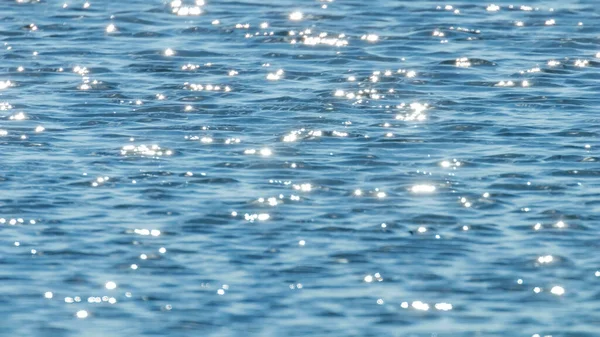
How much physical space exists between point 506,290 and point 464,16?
1246 centimetres

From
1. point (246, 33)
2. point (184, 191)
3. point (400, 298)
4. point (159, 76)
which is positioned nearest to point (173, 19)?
point (246, 33)

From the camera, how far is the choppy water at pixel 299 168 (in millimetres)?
15062

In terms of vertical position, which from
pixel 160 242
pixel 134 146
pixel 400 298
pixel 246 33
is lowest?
pixel 400 298

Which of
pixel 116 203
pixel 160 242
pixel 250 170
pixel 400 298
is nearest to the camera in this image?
pixel 400 298

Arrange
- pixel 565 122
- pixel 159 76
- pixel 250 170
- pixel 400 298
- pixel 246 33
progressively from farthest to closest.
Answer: pixel 246 33 → pixel 159 76 → pixel 565 122 → pixel 250 170 → pixel 400 298

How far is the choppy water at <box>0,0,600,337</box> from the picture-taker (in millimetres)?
15062

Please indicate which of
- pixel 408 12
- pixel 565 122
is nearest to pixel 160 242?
pixel 565 122

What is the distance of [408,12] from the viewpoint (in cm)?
2744

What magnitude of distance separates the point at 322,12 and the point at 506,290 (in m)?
12.7

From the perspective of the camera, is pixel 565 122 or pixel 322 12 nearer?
pixel 565 122

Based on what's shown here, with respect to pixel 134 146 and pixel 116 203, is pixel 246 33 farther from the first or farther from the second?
pixel 116 203

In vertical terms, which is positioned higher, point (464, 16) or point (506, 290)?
point (464, 16)

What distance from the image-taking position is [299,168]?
63.1 ft

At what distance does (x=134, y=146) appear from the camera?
790 inches
